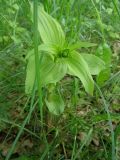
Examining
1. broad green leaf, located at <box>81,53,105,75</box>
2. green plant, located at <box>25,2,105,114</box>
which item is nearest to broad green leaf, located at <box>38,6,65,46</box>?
green plant, located at <box>25,2,105,114</box>

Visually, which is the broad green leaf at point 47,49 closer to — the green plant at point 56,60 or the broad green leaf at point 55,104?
the green plant at point 56,60

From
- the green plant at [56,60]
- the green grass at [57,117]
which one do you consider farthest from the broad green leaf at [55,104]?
the green plant at [56,60]

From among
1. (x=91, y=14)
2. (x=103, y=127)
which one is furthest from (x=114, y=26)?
(x=103, y=127)

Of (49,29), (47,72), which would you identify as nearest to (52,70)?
(47,72)

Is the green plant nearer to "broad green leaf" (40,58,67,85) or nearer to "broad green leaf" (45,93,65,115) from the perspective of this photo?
"broad green leaf" (40,58,67,85)

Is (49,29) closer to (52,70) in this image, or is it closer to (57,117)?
(52,70)
